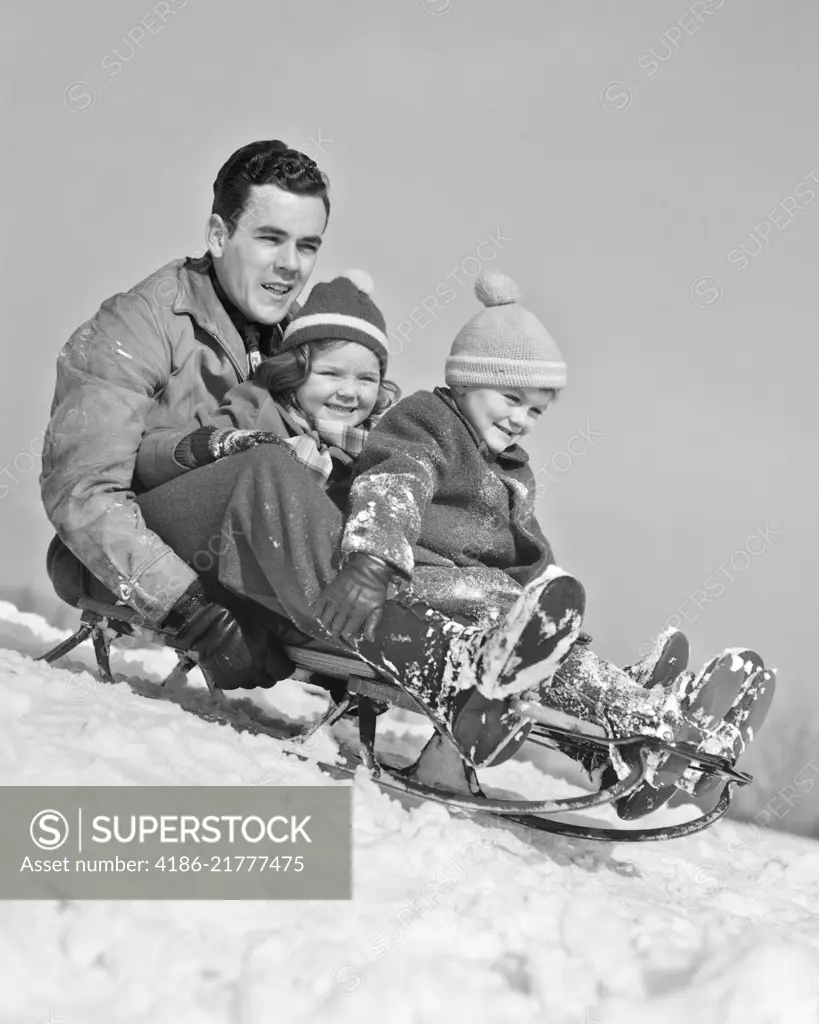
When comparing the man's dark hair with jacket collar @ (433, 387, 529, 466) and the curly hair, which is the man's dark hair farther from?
jacket collar @ (433, 387, 529, 466)

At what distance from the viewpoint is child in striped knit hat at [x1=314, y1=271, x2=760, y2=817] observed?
2166 mm

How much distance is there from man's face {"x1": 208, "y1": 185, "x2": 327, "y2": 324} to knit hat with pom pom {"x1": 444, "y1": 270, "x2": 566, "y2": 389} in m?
0.69

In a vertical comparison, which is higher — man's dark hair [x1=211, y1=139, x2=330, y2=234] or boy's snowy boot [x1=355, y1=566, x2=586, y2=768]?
man's dark hair [x1=211, y1=139, x2=330, y2=234]

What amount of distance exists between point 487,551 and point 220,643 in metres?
0.72

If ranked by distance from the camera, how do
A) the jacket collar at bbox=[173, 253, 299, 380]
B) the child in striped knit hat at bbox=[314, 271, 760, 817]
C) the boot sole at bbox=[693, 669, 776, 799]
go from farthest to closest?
the jacket collar at bbox=[173, 253, 299, 380] → the boot sole at bbox=[693, 669, 776, 799] → the child in striped knit hat at bbox=[314, 271, 760, 817]

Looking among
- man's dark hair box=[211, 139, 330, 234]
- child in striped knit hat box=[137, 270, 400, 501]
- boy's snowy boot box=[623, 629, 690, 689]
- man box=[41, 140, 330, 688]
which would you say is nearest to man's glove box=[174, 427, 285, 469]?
man box=[41, 140, 330, 688]

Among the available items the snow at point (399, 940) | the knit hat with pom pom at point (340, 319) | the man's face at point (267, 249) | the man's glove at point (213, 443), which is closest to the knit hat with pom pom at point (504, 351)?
the knit hat with pom pom at point (340, 319)

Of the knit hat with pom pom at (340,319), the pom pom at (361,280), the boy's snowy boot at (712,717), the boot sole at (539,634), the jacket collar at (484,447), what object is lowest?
the boy's snowy boot at (712,717)

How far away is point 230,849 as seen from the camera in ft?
6.18

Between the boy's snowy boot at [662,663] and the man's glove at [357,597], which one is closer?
the man's glove at [357,597]

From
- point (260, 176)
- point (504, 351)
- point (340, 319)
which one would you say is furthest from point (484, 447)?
point (260, 176)

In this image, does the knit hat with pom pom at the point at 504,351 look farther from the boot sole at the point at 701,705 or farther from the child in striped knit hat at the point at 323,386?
the boot sole at the point at 701,705

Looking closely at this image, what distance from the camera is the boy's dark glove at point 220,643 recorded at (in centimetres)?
263

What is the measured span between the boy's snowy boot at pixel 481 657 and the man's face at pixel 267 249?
1.36 meters
